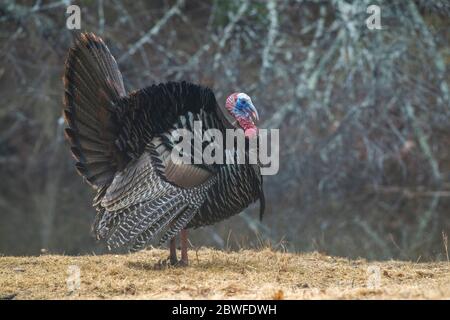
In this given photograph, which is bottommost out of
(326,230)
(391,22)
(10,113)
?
(326,230)

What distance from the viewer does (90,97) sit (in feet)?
20.1

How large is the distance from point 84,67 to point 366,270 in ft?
8.20

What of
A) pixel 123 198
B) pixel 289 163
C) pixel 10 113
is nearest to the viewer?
pixel 123 198

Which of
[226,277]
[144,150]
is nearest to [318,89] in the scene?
[144,150]

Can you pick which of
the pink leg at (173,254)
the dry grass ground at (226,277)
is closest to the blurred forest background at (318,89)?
the dry grass ground at (226,277)

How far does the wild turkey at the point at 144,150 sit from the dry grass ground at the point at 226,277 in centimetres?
32

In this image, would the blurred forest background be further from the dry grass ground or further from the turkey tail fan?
the turkey tail fan

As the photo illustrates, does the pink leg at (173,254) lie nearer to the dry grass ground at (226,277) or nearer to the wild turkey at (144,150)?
the wild turkey at (144,150)

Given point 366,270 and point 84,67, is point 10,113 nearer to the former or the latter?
point 84,67

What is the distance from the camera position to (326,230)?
1032 centimetres

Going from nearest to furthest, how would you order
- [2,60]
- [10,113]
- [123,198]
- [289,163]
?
[123,198]
[289,163]
[2,60]
[10,113]

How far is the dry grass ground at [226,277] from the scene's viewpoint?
484 cm

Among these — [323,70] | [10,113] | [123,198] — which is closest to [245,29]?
[323,70]

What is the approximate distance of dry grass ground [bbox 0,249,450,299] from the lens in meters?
4.84
